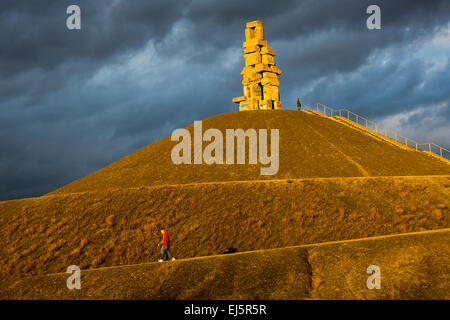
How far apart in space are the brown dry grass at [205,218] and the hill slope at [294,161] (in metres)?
7.49

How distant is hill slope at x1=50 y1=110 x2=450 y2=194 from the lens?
4450cm

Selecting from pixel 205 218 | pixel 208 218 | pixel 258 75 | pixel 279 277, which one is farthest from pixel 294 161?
pixel 279 277

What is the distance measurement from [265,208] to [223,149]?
20326mm

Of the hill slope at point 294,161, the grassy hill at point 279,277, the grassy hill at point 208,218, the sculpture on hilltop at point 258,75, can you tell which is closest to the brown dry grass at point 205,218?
the grassy hill at point 208,218

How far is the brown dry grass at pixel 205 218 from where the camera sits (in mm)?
28734

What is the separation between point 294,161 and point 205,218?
19397 mm

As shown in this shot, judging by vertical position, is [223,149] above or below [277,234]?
above

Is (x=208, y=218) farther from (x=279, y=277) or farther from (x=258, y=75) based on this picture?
(x=258, y=75)

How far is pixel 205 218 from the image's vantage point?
32.0 m

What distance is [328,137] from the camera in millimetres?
56812
